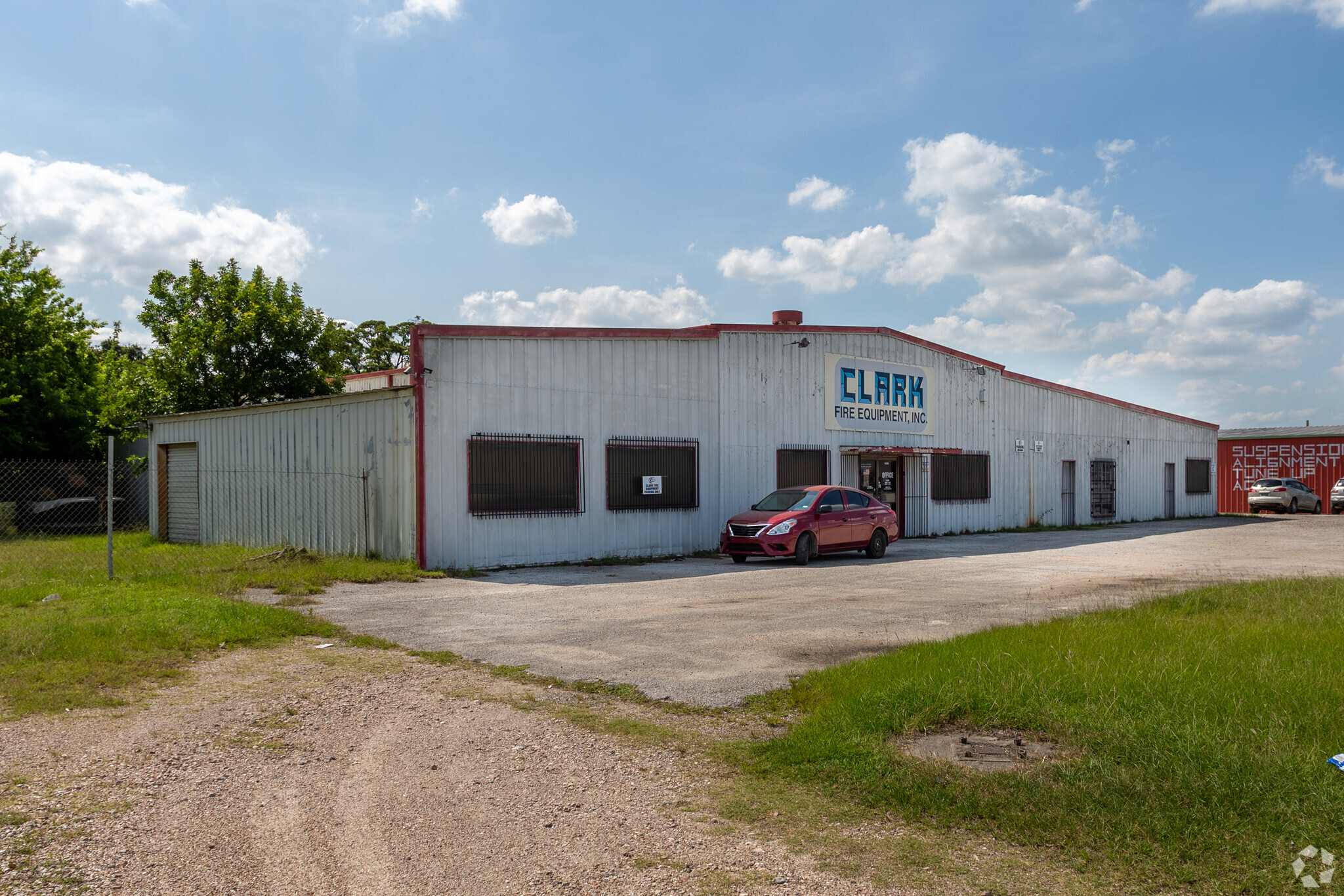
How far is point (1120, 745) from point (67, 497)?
2736 cm

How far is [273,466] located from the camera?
2019 cm

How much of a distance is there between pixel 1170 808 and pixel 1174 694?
1.74 m

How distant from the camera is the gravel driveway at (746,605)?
8.59 m

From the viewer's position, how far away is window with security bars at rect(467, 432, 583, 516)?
17266 millimetres

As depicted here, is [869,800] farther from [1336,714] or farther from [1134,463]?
[1134,463]

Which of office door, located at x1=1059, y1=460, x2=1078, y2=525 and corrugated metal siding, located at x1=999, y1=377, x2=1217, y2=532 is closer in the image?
corrugated metal siding, located at x1=999, y1=377, x2=1217, y2=532

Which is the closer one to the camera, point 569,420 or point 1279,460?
point 569,420

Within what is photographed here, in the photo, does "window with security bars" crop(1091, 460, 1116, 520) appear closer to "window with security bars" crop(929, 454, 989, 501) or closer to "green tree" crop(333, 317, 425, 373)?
"window with security bars" crop(929, 454, 989, 501)

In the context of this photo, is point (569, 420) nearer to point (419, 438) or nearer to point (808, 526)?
point (419, 438)

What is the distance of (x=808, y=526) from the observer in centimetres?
1802

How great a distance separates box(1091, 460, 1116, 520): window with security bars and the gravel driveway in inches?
508

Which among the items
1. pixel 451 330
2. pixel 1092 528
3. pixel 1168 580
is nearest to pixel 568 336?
pixel 451 330

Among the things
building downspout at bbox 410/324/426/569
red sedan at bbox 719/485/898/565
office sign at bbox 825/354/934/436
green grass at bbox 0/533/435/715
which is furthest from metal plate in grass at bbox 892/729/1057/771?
office sign at bbox 825/354/934/436

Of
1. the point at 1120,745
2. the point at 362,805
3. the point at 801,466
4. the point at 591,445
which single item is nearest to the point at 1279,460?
the point at 801,466
